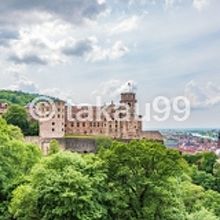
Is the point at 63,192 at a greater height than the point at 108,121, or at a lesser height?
lesser

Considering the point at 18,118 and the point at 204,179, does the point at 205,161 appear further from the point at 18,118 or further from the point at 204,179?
the point at 18,118

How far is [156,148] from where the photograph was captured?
30.8 m

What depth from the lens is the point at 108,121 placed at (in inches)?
3418

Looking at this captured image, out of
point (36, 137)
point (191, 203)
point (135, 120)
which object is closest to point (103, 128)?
point (135, 120)

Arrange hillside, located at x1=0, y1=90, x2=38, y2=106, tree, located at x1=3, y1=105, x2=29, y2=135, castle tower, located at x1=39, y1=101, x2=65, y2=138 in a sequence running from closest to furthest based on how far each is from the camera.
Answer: castle tower, located at x1=39, y1=101, x2=65, y2=138, tree, located at x1=3, y1=105, x2=29, y2=135, hillside, located at x1=0, y1=90, x2=38, y2=106

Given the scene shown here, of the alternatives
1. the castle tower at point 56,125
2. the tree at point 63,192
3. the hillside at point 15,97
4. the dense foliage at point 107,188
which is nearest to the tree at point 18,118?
the castle tower at point 56,125

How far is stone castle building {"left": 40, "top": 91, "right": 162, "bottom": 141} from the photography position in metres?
84.8

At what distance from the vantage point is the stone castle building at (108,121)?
3339 inches

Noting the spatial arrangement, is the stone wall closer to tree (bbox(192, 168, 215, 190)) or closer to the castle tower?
the castle tower

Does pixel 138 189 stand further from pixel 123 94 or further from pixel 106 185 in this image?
pixel 123 94

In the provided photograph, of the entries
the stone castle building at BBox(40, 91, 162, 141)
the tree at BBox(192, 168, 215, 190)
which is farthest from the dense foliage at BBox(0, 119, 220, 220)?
the stone castle building at BBox(40, 91, 162, 141)

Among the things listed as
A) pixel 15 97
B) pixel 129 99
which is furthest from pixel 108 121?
pixel 15 97

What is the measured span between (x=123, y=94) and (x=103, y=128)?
742 centimetres

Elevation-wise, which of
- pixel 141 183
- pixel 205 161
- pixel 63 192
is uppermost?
pixel 141 183
